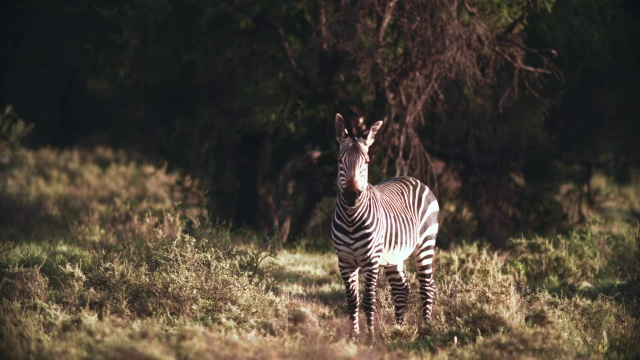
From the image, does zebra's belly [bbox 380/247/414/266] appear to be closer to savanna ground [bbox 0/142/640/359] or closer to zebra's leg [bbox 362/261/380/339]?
zebra's leg [bbox 362/261/380/339]

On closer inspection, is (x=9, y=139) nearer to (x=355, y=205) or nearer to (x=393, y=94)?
(x=393, y=94)

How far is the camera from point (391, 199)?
32.5 ft

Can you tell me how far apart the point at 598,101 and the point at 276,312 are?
489 inches

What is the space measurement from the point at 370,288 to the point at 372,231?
61 cm

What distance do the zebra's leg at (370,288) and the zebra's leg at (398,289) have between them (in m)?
→ 0.63

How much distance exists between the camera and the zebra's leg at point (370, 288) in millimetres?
8883

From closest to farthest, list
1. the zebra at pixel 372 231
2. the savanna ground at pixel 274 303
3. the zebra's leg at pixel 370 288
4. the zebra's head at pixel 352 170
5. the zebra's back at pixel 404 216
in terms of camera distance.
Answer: the savanna ground at pixel 274 303, the zebra's head at pixel 352 170, the zebra at pixel 372 231, the zebra's leg at pixel 370 288, the zebra's back at pixel 404 216

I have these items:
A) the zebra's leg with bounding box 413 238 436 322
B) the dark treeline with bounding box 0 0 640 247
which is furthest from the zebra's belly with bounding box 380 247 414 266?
the dark treeline with bounding box 0 0 640 247

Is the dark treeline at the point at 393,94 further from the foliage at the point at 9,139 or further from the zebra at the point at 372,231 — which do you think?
the foliage at the point at 9,139

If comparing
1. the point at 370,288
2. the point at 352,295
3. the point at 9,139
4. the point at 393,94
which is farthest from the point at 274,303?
the point at 9,139

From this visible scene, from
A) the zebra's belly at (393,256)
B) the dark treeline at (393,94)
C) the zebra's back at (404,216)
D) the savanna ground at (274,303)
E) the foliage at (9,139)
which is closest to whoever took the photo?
the savanna ground at (274,303)

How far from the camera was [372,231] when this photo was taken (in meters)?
8.88

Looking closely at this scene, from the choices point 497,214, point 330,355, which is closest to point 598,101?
point 497,214

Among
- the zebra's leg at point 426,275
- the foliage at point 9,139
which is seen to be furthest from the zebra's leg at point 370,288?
the foliage at point 9,139
